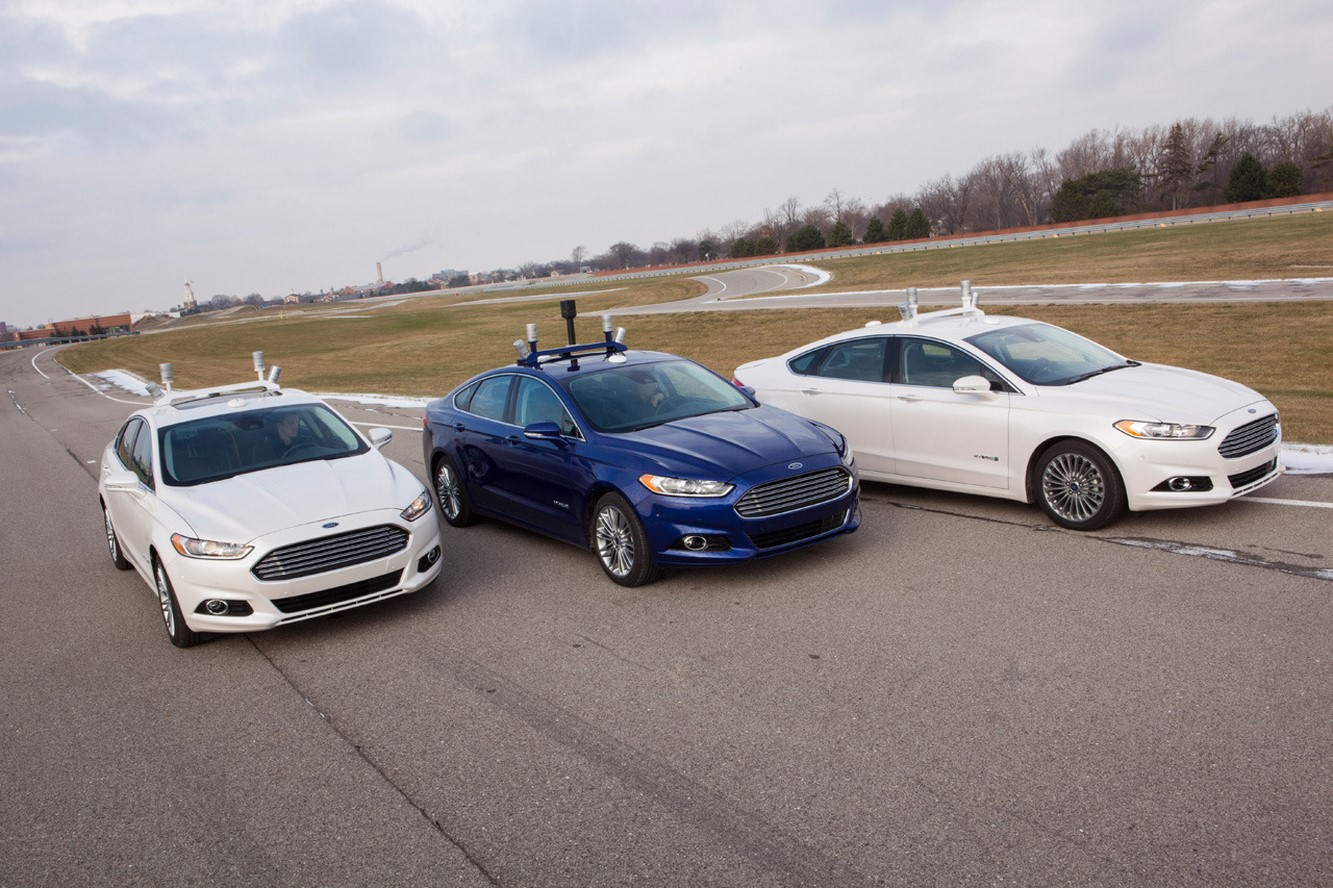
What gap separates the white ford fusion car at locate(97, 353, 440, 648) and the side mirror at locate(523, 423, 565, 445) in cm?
92

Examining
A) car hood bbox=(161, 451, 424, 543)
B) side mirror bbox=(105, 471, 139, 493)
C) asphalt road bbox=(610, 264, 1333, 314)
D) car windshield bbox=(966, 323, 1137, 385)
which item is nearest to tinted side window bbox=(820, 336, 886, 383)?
car windshield bbox=(966, 323, 1137, 385)

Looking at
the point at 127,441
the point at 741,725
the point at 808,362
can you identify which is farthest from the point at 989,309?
the point at 741,725

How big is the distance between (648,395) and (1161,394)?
3.76 metres

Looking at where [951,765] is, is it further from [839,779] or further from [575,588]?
[575,588]

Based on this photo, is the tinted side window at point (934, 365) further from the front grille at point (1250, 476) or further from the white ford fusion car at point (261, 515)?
the white ford fusion car at point (261, 515)

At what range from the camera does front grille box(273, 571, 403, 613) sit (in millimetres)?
6211

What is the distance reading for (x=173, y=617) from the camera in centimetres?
642

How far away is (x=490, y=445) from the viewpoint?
8453 millimetres

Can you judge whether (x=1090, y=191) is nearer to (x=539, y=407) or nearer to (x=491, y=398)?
(x=491, y=398)

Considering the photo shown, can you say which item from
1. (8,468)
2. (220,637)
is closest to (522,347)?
(220,637)

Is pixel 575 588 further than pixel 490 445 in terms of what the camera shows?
No

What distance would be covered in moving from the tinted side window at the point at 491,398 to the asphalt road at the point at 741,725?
63.0 inches

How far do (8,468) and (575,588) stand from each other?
1297 centimetres

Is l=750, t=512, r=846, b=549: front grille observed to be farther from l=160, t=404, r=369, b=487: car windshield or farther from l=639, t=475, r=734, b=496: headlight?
l=160, t=404, r=369, b=487: car windshield
